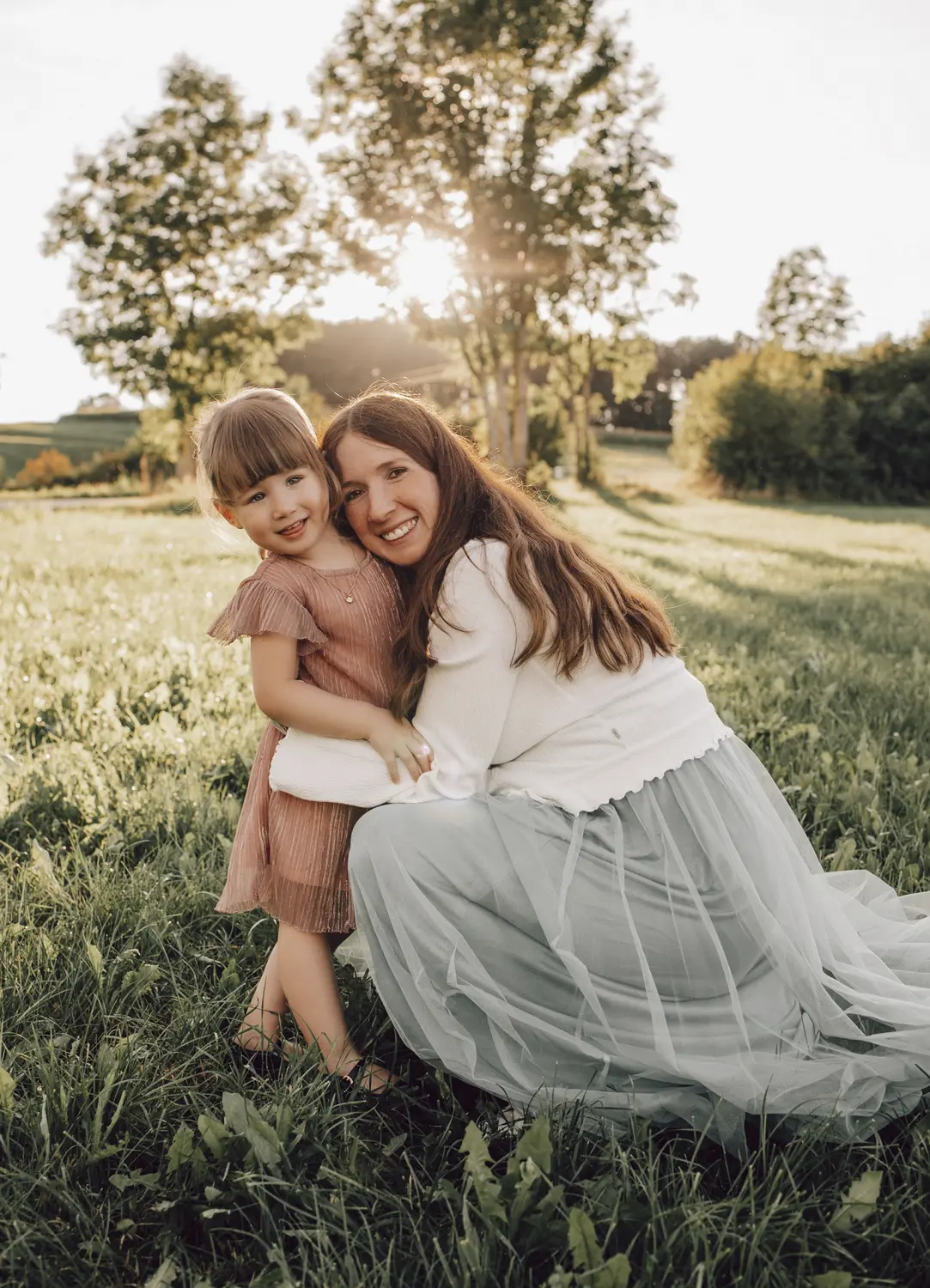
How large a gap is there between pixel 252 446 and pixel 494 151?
22.8 m

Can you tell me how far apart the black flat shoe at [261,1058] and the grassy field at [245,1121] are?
0.05 meters

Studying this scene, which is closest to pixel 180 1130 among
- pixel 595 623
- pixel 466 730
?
pixel 466 730

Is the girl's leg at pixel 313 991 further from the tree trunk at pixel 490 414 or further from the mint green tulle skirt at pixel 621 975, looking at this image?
the tree trunk at pixel 490 414

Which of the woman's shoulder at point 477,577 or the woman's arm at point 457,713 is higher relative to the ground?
the woman's shoulder at point 477,577

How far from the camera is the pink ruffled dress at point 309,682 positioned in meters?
2.18

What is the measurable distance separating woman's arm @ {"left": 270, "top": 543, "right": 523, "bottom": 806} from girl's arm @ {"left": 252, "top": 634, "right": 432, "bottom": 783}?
0.04 m

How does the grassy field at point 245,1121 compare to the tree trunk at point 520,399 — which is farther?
the tree trunk at point 520,399

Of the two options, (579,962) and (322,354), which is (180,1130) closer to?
(579,962)

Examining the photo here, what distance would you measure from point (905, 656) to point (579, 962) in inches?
187

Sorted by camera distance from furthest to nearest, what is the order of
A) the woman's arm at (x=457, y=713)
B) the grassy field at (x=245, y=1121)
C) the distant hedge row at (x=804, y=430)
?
the distant hedge row at (x=804, y=430)
the woman's arm at (x=457, y=713)
the grassy field at (x=245, y=1121)

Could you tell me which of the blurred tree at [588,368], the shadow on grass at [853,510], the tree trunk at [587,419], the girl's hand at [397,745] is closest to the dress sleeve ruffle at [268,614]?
the girl's hand at [397,745]

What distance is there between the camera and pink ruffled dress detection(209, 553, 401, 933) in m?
2.18

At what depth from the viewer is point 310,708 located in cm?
217

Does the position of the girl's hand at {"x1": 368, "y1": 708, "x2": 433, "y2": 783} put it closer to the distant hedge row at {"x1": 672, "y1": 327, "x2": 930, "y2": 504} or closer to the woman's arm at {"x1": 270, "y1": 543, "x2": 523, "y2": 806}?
the woman's arm at {"x1": 270, "y1": 543, "x2": 523, "y2": 806}
